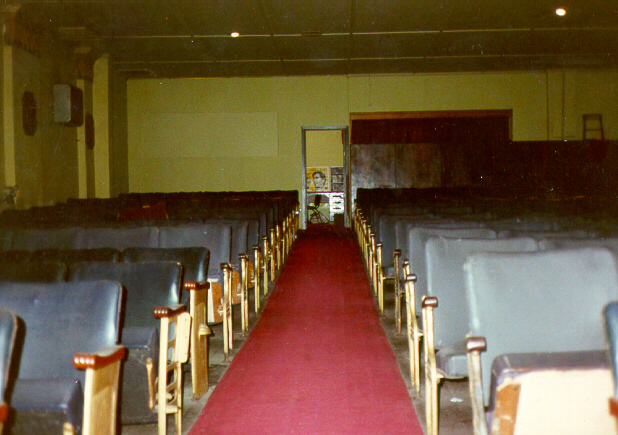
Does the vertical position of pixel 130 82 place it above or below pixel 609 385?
above

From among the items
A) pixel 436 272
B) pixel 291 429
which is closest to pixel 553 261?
pixel 436 272

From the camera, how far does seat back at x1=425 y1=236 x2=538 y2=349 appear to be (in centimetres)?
272

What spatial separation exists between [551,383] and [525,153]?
43.6 feet

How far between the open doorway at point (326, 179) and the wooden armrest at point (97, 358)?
1279cm

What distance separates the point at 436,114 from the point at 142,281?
12.6 m

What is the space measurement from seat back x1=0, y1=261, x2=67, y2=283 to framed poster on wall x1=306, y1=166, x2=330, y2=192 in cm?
1427

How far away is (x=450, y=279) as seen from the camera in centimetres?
278

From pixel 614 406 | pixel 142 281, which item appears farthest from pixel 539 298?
pixel 142 281

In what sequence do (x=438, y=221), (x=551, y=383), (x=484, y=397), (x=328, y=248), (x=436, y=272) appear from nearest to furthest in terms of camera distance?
(x=551, y=383) < (x=484, y=397) < (x=436, y=272) < (x=438, y=221) < (x=328, y=248)

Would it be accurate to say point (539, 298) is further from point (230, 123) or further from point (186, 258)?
point (230, 123)

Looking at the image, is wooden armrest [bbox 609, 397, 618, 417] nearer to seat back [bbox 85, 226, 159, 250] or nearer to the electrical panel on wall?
seat back [bbox 85, 226, 159, 250]

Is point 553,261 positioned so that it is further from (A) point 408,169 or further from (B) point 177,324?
(A) point 408,169

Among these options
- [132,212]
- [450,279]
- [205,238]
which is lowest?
[450,279]

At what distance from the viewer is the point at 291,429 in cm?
268
